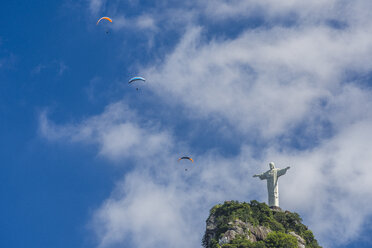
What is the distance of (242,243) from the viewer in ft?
272

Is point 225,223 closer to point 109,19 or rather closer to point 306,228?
point 306,228

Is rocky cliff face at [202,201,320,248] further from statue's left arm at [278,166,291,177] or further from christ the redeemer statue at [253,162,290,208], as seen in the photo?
statue's left arm at [278,166,291,177]

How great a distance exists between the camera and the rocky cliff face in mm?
84938

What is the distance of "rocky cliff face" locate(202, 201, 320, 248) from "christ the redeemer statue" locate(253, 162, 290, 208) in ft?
12.8

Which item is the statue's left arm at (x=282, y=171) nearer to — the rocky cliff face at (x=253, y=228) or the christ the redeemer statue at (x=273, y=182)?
the christ the redeemer statue at (x=273, y=182)

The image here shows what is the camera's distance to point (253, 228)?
8894cm

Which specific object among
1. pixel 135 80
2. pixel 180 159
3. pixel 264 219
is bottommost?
pixel 264 219

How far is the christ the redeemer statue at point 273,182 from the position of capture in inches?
4011

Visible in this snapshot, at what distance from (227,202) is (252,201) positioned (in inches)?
183

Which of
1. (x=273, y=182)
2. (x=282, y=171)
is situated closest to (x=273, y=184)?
(x=273, y=182)

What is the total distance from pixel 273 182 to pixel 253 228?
1572cm

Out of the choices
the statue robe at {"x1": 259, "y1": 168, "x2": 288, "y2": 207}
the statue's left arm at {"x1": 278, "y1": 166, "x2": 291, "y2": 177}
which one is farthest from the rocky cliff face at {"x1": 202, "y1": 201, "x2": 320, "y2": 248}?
the statue's left arm at {"x1": 278, "y1": 166, "x2": 291, "y2": 177}

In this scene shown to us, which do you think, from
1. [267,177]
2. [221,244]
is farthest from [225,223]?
[267,177]

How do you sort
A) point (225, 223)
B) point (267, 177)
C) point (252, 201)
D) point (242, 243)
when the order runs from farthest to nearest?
point (267, 177)
point (252, 201)
point (225, 223)
point (242, 243)
